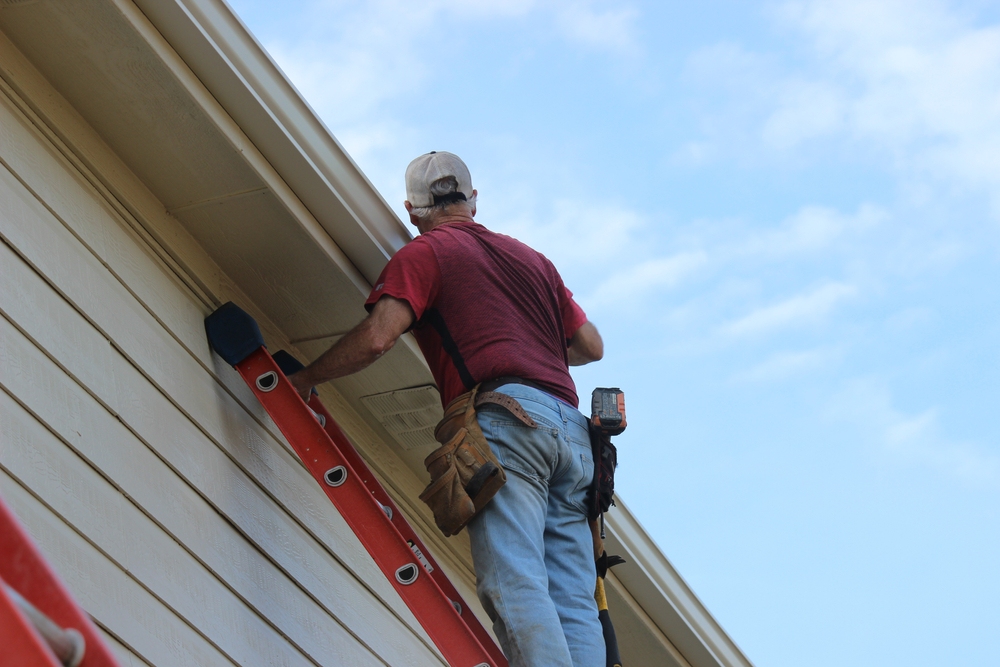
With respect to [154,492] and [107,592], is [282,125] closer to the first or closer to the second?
[154,492]

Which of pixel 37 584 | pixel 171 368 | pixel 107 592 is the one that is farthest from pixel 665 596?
pixel 37 584

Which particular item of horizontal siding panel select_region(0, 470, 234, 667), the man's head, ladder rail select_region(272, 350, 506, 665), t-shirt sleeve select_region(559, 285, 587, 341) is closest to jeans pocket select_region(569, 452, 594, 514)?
ladder rail select_region(272, 350, 506, 665)

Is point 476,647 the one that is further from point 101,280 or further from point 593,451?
point 101,280

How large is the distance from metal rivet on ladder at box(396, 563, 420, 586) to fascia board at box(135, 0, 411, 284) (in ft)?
3.29

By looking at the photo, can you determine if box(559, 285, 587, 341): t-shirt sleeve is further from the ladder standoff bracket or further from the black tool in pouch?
the ladder standoff bracket

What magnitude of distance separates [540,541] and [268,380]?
97 cm

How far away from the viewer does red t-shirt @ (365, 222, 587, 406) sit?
3.35m

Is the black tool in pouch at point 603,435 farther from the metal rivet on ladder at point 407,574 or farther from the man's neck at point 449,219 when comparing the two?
the man's neck at point 449,219

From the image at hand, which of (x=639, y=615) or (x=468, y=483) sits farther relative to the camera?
(x=639, y=615)

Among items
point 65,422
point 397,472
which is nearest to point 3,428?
point 65,422

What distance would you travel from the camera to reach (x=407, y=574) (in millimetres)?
3148

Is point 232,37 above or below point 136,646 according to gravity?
above

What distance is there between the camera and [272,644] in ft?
10.4

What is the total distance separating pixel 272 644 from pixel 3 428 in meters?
1.08
